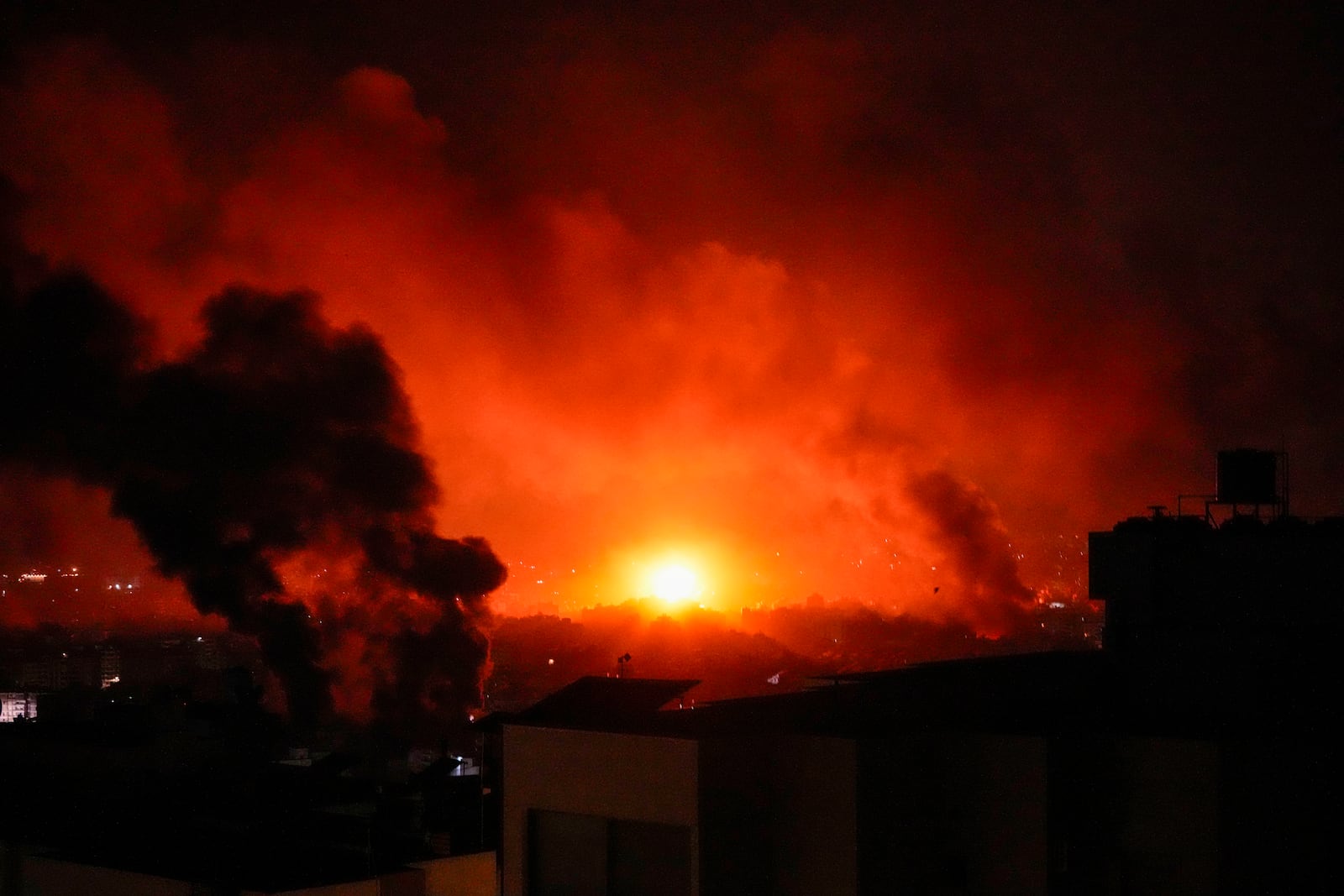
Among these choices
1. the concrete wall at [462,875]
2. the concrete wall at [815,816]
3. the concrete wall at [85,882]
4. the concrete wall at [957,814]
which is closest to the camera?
the concrete wall at [815,816]

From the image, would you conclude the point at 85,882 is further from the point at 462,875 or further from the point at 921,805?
the point at 921,805

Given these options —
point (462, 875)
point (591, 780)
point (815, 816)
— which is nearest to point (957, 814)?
point (815, 816)

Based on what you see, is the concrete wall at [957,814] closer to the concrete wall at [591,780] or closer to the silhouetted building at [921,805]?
the silhouetted building at [921,805]

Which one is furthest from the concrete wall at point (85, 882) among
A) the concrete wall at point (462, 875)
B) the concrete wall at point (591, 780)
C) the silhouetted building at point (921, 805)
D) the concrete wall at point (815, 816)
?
the concrete wall at point (815, 816)

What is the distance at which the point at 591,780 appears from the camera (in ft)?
32.5

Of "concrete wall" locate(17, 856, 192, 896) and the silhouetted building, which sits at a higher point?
the silhouetted building

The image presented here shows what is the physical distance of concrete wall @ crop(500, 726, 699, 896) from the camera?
933 cm

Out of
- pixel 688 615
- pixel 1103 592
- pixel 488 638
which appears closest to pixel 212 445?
pixel 488 638

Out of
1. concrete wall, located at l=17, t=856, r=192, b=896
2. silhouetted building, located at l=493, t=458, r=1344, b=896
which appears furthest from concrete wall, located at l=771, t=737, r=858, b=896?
concrete wall, located at l=17, t=856, r=192, b=896

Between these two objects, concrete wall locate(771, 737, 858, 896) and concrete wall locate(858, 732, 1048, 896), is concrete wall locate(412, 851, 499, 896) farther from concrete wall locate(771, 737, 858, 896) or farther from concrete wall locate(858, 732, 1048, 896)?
concrete wall locate(858, 732, 1048, 896)

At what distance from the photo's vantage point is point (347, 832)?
16984 mm

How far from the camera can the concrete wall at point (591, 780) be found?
→ 9.33 m

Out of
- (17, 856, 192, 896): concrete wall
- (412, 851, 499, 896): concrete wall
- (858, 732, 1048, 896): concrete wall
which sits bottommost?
(412, 851, 499, 896): concrete wall

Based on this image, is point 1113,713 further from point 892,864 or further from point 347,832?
point 347,832
